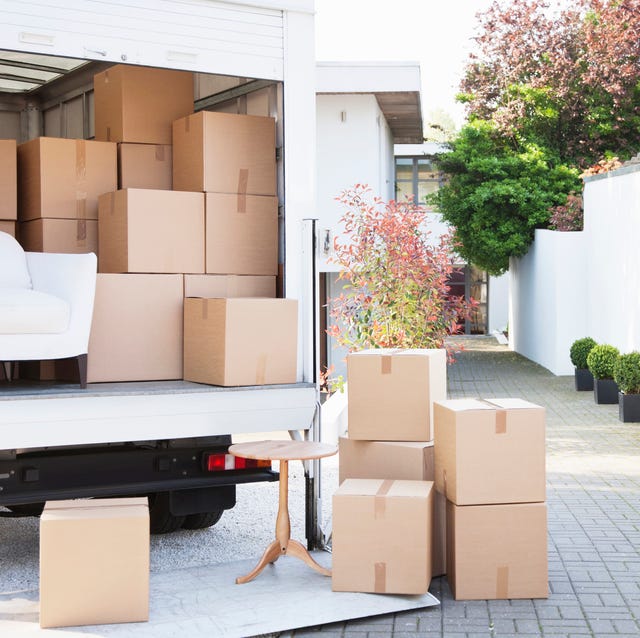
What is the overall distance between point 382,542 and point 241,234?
201 centimetres

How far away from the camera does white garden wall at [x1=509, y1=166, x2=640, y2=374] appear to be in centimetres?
1488

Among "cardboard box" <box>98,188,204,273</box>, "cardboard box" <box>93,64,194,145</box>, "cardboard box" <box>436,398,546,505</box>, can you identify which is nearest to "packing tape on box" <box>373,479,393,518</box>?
"cardboard box" <box>436,398,546,505</box>

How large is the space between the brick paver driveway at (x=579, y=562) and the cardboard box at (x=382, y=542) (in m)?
0.18

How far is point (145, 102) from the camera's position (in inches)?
259

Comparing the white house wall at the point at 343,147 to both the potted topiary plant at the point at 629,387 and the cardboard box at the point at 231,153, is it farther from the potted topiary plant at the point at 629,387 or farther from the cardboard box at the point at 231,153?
the cardboard box at the point at 231,153

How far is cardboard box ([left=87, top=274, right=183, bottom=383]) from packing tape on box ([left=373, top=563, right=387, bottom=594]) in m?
1.59

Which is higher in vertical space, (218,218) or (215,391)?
(218,218)

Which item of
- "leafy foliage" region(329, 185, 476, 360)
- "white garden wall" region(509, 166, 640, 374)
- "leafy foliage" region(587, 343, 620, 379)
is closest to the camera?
"leafy foliage" region(329, 185, 476, 360)

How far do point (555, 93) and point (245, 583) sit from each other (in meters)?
19.9

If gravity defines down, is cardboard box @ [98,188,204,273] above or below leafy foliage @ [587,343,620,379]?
above

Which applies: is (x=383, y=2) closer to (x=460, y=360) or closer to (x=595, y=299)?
(x=460, y=360)

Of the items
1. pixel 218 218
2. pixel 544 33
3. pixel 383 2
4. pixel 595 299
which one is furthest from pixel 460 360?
pixel 383 2

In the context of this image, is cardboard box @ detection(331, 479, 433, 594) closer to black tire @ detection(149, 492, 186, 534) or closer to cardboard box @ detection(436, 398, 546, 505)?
cardboard box @ detection(436, 398, 546, 505)

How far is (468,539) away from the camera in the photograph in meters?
5.11
